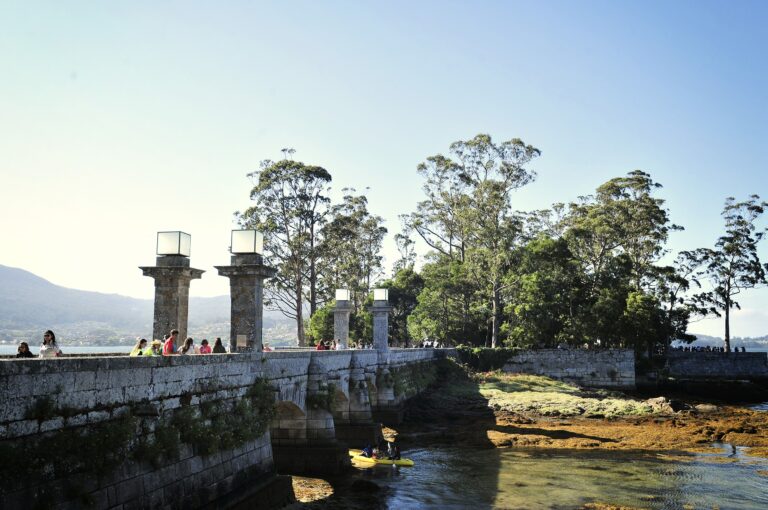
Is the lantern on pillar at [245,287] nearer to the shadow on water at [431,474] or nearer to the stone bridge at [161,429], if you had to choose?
the stone bridge at [161,429]

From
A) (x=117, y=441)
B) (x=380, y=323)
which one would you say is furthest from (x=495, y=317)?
(x=117, y=441)

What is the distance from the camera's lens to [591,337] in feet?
170

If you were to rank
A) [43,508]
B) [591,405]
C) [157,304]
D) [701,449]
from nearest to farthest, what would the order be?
1. [43,508]
2. [157,304]
3. [701,449]
4. [591,405]

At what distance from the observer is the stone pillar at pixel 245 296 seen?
15492 millimetres

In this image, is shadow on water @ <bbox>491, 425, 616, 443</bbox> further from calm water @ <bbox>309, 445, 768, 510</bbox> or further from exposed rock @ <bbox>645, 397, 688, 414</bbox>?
exposed rock @ <bbox>645, 397, 688, 414</bbox>

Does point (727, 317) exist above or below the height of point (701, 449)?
above

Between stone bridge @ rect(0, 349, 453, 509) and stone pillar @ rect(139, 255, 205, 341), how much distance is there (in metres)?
2.02

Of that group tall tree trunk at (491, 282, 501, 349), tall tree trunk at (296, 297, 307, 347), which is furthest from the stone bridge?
tall tree trunk at (491, 282, 501, 349)

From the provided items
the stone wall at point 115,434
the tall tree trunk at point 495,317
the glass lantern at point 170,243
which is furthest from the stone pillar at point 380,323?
the tall tree trunk at point 495,317

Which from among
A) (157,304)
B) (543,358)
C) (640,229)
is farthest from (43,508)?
(640,229)

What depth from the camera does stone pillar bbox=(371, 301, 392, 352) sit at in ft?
97.3

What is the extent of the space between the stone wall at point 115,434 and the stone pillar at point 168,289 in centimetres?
247

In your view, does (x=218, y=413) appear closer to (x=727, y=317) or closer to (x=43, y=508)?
(x=43, y=508)

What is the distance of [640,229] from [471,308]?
16.1 m
